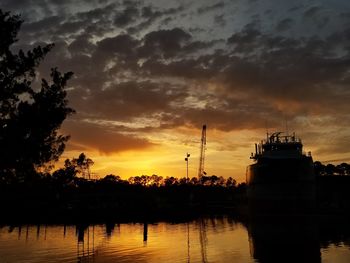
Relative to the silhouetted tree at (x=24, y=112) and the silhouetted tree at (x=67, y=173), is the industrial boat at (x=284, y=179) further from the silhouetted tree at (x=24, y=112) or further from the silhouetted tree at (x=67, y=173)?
the silhouetted tree at (x=67, y=173)

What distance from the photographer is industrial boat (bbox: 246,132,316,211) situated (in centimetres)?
8494

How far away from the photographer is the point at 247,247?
54688 mm

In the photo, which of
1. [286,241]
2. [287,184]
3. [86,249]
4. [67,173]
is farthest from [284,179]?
[67,173]

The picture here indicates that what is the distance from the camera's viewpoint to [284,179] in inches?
3342

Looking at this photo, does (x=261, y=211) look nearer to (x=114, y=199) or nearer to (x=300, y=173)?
(x=300, y=173)

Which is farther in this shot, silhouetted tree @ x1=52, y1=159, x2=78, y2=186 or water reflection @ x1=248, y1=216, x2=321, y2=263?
silhouetted tree @ x1=52, y1=159, x2=78, y2=186

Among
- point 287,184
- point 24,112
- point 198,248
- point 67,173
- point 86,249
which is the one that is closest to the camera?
point 24,112

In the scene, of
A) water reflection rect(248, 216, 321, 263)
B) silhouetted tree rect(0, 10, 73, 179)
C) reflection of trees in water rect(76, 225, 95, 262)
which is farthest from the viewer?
reflection of trees in water rect(76, 225, 95, 262)

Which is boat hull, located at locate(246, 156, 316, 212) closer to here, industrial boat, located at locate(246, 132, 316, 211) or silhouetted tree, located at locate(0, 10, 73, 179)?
industrial boat, located at locate(246, 132, 316, 211)

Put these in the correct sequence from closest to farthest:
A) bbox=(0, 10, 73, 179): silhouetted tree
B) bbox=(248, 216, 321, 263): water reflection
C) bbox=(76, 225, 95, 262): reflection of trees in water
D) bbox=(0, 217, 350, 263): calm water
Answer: bbox=(0, 10, 73, 179): silhouetted tree, bbox=(0, 217, 350, 263): calm water, bbox=(248, 216, 321, 263): water reflection, bbox=(76, 225, 95, 262): reflection of trees in water

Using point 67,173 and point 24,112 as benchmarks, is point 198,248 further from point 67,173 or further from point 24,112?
point 67,173

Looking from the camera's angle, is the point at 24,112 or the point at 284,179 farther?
the point at 284,179

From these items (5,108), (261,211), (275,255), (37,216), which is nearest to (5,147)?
(5,108)

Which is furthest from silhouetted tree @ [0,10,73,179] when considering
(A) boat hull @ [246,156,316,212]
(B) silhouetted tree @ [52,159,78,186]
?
(B) silhouetted tree @ [52,159,78,186]
